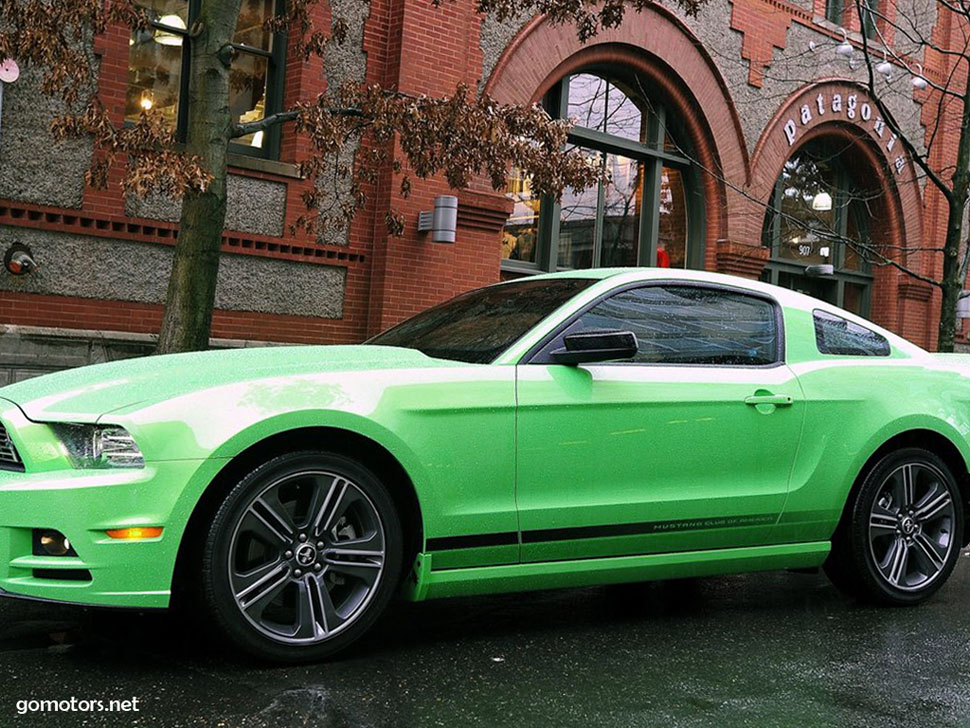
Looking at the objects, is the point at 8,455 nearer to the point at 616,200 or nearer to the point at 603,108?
the point at 603,108

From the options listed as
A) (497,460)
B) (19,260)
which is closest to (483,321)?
(497,460)

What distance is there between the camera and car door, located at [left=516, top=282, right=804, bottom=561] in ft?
14.8

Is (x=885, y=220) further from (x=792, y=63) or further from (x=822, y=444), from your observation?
(x=822, y=444)

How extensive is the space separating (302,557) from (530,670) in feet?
3.04

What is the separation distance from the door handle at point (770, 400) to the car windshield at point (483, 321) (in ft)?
2.97

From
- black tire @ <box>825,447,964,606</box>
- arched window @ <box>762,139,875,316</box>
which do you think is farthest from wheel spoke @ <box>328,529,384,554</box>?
arched window @ <box>762,139,875,316</box>

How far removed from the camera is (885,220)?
1842cm

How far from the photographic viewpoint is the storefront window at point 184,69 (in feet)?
32.9

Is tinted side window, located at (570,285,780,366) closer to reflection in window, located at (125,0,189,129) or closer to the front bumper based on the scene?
the front bumper

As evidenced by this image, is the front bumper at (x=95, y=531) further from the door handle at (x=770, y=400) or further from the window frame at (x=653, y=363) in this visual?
the door handle at (x=770, y=400)

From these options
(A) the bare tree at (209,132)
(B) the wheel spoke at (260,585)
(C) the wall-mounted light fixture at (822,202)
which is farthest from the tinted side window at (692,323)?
(C) the wall-mounted light fixture at (822,202)

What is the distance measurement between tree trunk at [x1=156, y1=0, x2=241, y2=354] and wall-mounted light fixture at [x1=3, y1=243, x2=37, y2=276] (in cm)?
239

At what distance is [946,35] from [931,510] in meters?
15.6

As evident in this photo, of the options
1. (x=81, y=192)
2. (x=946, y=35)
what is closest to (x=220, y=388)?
(x=81, y=192)
